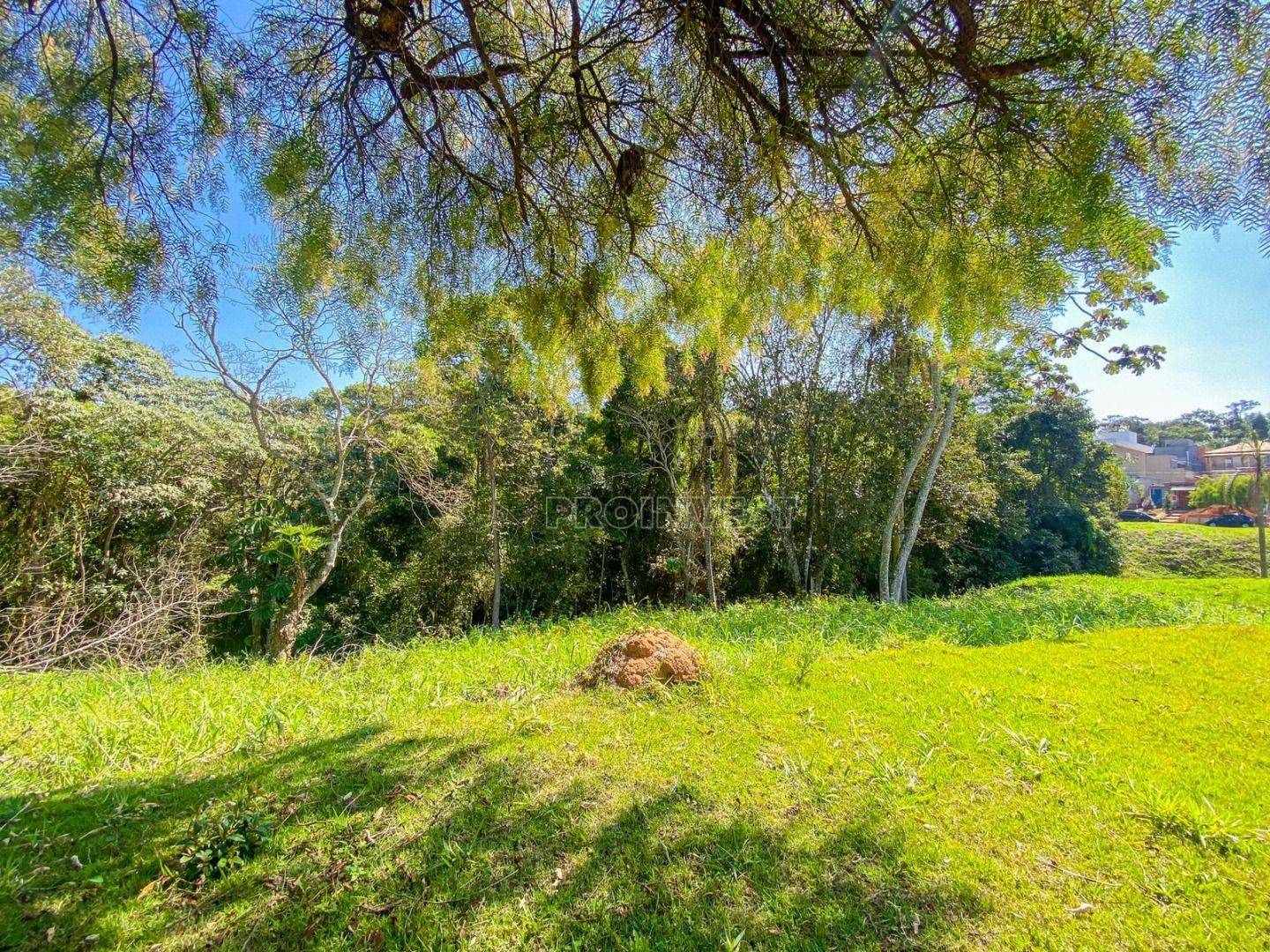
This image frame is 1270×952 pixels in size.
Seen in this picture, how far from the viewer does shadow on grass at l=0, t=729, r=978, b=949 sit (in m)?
1.38

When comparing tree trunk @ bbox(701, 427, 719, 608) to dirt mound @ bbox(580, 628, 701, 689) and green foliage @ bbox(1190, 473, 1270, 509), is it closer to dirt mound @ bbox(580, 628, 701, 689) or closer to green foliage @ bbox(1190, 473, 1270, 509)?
dirt mound @ bbox(580, 628, 701, 689)

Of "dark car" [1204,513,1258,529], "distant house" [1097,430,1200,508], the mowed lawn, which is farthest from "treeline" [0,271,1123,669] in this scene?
"distant house" [1097,430,1200,508]

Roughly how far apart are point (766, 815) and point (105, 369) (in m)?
9.55

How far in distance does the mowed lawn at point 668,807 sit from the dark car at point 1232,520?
89.6 ft

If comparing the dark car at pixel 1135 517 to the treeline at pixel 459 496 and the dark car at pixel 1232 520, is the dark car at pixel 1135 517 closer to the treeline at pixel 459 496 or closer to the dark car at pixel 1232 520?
the dark car at pixel 1232 520

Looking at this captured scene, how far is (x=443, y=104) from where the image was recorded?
5.59ft

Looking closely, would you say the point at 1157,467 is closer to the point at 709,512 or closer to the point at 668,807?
the point at 709,512

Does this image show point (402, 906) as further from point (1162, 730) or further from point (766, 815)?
point (1162, 730)

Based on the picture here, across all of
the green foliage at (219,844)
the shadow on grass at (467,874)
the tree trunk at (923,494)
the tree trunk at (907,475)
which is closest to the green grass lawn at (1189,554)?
the tree trunk at (923,494)

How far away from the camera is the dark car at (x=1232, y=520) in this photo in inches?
829

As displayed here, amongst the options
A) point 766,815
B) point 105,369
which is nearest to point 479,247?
point 766,815

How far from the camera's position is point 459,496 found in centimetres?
877

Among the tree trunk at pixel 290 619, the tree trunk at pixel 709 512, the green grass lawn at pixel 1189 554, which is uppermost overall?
the tree trunk at pixel 709 512

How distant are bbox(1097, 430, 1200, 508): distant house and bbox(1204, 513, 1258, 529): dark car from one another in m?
7.62
